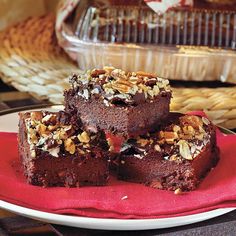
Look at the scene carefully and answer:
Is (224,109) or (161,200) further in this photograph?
(224,109)

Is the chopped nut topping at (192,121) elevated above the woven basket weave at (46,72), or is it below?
above

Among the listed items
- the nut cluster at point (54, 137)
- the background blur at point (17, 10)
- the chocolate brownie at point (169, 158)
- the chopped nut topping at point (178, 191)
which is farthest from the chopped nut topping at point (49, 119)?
the background blur at point (17, 10)

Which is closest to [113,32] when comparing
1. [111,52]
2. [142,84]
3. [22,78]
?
[111,52]

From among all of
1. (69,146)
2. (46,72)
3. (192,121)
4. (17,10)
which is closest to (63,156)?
(69,146)

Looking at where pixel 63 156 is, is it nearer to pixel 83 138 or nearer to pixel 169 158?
pixel 83 138

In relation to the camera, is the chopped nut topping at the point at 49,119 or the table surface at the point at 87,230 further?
the chopped nut topping at the point at 49,119

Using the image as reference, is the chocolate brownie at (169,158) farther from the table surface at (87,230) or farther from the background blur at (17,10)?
the background blur at (17,10)

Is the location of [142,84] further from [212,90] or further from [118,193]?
[212,90]
